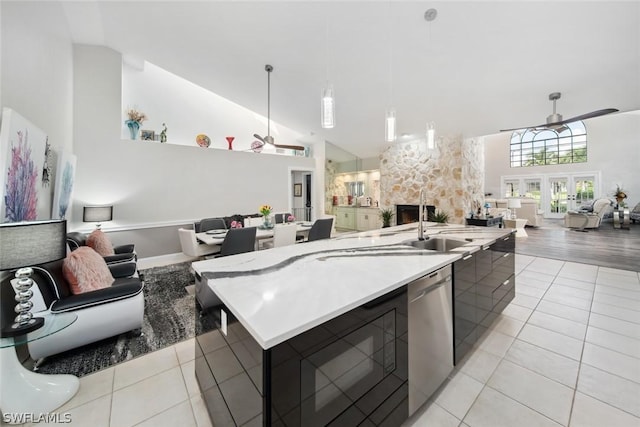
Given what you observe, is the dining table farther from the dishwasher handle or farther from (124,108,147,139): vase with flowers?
the dishwasher handle

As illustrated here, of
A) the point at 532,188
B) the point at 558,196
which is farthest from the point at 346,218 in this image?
the point at 558,196

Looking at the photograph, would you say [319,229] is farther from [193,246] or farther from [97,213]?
[97,213]

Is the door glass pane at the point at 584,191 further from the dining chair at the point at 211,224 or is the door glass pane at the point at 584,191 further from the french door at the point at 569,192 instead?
the dining chair at the point at 211,224

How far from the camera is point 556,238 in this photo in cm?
600

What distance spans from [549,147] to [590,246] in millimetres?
7632

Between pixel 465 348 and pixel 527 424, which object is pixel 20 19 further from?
pixel 527 424

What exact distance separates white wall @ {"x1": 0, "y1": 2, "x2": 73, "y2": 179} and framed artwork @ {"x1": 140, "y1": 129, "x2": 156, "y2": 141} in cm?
118

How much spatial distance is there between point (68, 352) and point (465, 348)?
3.05 m

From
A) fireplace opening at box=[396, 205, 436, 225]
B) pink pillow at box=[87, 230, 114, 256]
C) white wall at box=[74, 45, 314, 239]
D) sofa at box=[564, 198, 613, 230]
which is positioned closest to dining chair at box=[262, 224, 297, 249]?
pink pillow at box=[87, 230, 114, 256]

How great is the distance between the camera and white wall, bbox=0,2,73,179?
5.80 feet

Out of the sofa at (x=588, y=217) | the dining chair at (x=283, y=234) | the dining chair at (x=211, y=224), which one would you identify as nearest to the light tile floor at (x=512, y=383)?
the dining chair at (x=283, y=234)

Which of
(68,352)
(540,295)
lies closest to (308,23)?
(68,352)

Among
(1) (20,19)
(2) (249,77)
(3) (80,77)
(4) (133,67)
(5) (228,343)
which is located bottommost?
(5) (228,343)

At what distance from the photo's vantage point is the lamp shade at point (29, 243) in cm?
119
